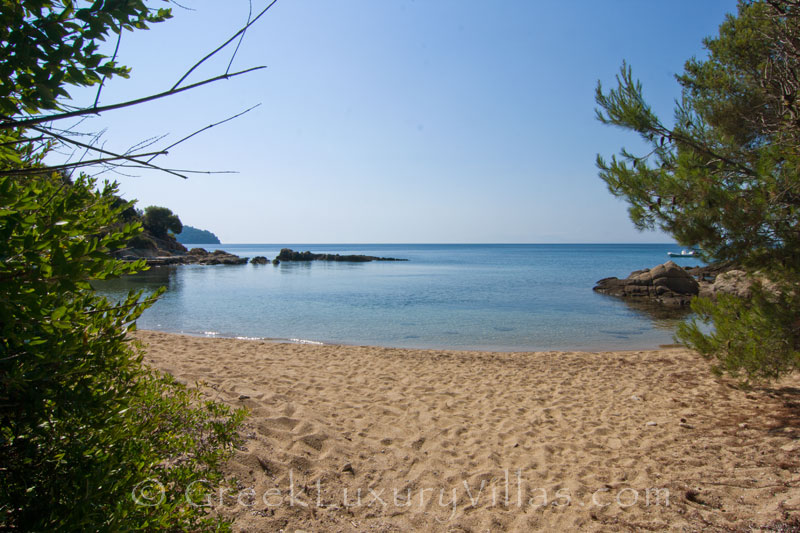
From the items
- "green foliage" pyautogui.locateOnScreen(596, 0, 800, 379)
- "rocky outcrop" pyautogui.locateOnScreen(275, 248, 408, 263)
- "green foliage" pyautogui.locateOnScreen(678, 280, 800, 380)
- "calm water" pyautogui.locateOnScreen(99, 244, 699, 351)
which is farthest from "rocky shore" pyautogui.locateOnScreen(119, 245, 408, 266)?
"green foliage" pyautogui.locateOnScreen(678, 280, 800, 380)

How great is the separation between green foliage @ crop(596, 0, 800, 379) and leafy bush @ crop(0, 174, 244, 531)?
642 centimetres

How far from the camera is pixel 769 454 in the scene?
15.5ft

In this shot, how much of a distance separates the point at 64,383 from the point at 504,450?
4684 mm

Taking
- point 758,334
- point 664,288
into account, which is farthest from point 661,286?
point 758,334

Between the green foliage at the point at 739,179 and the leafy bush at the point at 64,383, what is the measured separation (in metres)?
6.42

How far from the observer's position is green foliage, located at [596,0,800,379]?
5148 millimetres

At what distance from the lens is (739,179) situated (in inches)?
225

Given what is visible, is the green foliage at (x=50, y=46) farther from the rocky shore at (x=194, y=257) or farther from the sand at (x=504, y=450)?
the rocky shore at (x=194, y=257)

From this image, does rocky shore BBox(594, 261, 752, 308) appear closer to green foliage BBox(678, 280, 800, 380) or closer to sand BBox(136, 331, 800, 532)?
sand BBox(136, 331, 800, 532)

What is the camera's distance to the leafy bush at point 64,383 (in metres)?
1.43

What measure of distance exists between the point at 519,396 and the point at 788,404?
3910 mm

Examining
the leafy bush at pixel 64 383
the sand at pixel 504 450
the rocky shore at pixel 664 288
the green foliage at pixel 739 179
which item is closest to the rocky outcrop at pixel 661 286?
the rocky shore at pixel 664 288

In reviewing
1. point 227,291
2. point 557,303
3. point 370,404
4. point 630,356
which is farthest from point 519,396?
point 227,291

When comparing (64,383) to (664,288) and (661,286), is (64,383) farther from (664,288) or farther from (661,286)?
(661,286)
